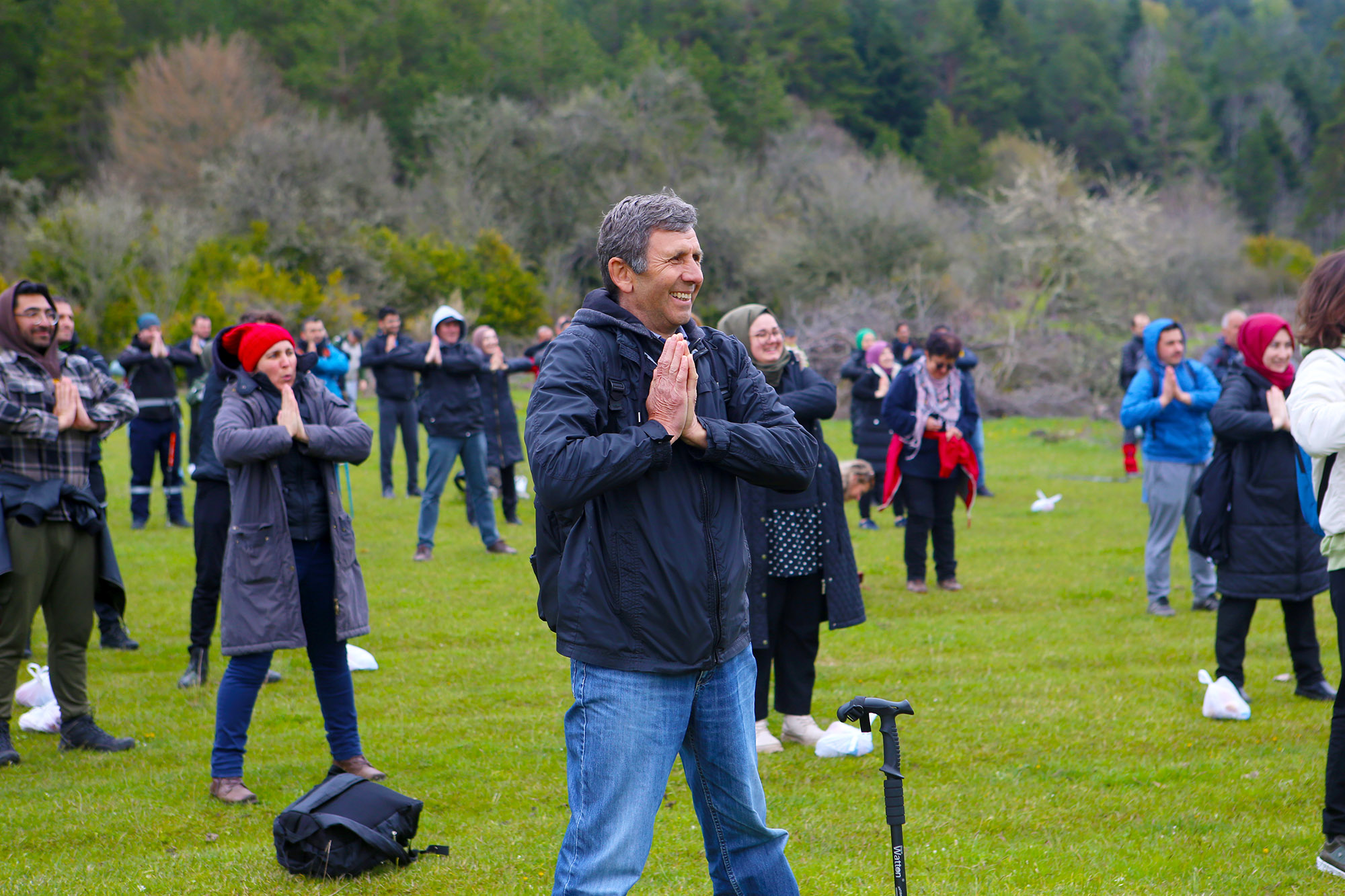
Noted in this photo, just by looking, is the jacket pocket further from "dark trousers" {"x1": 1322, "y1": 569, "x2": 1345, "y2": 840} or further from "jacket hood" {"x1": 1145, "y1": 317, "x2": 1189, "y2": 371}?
"jacket hood" {"x1": 1145, "y1": 317, "x2": 1189, "y2": 371}

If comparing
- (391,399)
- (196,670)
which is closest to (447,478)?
(391,399)

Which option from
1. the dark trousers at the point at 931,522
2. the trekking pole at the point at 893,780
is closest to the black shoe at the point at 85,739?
the trekking pole at the point at 893,780

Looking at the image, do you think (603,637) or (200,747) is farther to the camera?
(200,747)

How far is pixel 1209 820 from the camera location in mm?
4570

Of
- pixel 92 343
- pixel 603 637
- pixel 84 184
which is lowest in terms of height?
pixel 603 637

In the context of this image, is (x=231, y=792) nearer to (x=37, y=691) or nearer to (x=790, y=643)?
(x=37, y=691)

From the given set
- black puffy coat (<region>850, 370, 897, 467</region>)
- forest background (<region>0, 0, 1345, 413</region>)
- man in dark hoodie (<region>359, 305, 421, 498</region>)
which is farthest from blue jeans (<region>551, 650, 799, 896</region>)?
forest background (<region>0, 0, 1345, 413</region>)

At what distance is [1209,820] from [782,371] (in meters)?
2.78

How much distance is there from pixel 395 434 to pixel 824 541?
9.91 meters

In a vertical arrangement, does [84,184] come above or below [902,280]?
above

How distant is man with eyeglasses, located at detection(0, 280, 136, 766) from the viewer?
5211 millimetres

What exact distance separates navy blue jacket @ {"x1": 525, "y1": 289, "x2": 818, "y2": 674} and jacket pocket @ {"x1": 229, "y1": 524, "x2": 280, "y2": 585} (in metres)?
2.29

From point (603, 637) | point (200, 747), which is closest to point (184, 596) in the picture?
point (200, 747)

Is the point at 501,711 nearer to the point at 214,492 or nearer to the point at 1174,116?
the point at 214,492
